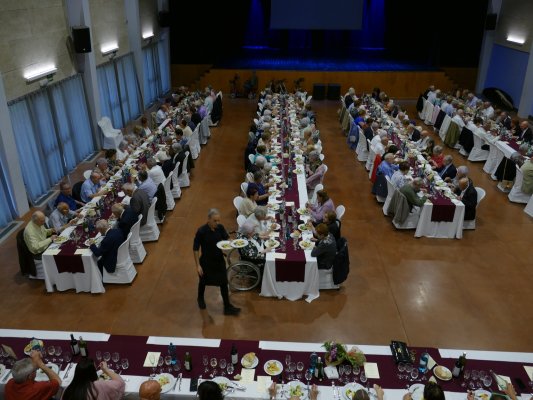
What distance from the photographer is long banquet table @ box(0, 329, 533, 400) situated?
181 inches

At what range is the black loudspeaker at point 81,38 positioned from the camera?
12164mm

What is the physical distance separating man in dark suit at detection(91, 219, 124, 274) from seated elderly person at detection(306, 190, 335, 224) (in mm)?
3340

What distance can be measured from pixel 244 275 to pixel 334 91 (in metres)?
15.1

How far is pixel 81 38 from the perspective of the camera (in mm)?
12266

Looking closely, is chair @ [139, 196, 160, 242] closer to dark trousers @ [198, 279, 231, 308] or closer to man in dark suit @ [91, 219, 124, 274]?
man in dark suit @ [91, 219, 124, 274]

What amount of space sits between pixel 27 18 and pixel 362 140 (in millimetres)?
9140

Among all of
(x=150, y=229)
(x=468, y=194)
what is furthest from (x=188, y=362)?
(x=468, y=194)

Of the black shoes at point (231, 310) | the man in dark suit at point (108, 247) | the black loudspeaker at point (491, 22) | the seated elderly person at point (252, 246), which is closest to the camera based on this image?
the black shoes at point (231, 310)

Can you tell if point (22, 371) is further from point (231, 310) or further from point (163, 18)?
point (163, 18)

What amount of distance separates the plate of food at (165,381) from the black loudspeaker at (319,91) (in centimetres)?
1779

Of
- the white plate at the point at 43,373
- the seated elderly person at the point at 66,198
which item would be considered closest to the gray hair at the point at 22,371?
the white plate at the point at 43,373

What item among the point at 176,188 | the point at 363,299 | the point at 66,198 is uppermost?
the point at 66,198

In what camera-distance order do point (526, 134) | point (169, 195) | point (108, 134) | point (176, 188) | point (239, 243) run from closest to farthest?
point (239, 243) < point (169, 195) < point (176, 188) < point (526, 134) < point (108, 134)

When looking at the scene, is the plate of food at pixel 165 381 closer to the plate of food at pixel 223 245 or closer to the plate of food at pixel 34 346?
the plate of food at pixel 34 346
